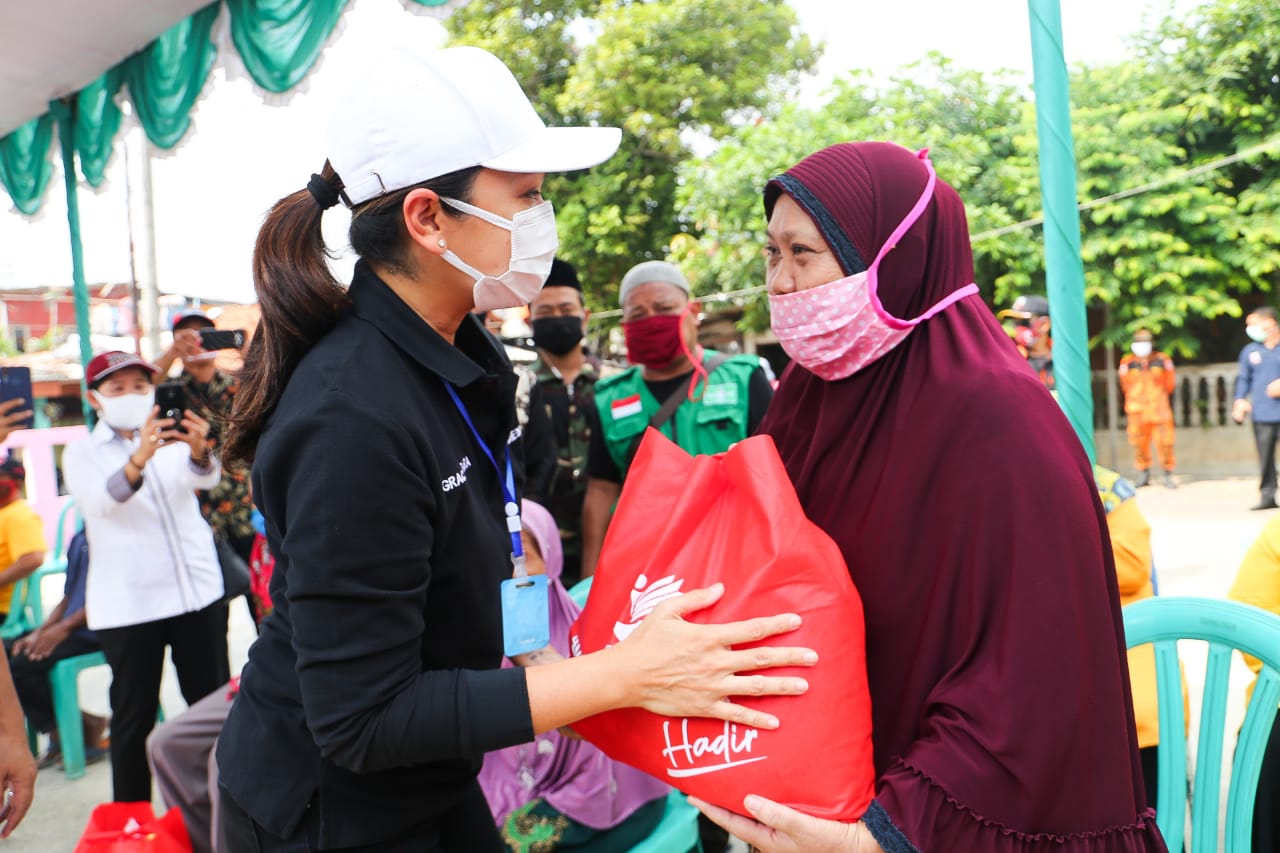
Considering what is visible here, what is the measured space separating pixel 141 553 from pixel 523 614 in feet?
8.63

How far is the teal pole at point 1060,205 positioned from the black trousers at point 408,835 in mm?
1759

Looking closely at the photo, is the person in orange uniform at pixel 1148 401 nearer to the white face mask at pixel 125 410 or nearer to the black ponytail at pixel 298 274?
the white face mask at pixel 125 410

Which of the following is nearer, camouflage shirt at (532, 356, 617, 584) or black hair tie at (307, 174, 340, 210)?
black hair tie at (307, 174, 340, 210)

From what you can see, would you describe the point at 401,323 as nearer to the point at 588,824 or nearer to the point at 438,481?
the point at 438,481

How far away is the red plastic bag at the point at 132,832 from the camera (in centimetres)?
227

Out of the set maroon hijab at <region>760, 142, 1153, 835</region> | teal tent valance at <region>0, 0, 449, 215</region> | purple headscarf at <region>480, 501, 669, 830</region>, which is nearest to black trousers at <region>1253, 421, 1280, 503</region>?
teal tent valance at <region>0, 0, 449, 215</region>

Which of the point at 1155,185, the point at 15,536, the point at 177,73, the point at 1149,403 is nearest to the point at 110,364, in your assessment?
the point at 15,536

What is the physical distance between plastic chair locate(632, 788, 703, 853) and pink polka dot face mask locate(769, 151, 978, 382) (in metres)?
1.24

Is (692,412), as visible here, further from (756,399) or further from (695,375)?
(756,399)

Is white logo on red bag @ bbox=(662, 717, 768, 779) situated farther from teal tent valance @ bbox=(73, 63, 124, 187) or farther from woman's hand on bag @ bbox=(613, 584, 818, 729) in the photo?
teal tent valance @ bbox=(73, 63, 124, 187)

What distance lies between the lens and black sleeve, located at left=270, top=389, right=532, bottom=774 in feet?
3.45

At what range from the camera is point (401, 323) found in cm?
124

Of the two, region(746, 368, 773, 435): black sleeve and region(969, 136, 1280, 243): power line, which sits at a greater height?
region(969, 136, 1280, 243): power line

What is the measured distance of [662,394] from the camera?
3.45 meters
